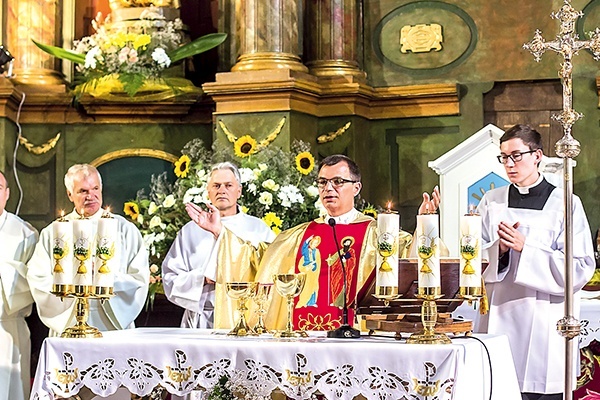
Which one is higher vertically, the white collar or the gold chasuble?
the white collar

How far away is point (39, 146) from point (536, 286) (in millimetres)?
4618

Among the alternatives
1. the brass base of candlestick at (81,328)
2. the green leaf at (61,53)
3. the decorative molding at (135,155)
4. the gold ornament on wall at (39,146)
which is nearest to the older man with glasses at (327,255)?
the brass base of candlestick at (81,328)

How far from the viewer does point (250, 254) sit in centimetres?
575

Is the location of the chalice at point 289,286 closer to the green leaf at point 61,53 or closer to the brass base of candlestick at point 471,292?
the brass base of candlestick at point 471,292

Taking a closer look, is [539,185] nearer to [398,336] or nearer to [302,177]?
[398,336]

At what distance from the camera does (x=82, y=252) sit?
5.12 m

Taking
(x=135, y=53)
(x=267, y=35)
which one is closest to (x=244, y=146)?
(x=267, y=35)

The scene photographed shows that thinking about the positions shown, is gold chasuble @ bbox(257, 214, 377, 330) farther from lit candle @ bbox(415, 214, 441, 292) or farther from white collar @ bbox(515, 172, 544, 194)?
white collar @ bbox(515, 172, 544, 194)

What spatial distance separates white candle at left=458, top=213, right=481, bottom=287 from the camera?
481cm

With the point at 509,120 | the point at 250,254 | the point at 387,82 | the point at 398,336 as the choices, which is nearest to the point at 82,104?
the point at 387,82

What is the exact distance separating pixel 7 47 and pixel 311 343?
Result: 17.8 feet

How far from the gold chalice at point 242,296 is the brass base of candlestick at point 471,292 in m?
0.90

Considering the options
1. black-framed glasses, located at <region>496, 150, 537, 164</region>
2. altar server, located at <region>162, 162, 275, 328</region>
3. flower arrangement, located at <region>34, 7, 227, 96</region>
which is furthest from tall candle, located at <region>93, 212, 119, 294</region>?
flower arrangement, located at <region>34, 7, 227, 96</region>

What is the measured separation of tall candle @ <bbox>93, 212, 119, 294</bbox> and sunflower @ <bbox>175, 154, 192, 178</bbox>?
2.98 metres
